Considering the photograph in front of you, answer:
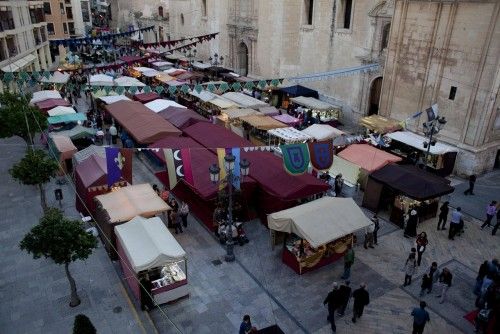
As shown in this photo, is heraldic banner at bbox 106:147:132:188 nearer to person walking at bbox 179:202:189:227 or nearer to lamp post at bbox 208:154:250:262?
person walking at bbox 179:202:189:227

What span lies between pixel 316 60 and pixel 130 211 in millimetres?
20496

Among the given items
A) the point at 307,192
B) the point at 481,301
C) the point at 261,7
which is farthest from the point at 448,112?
the point at 261,7

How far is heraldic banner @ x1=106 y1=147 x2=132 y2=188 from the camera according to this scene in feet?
41.6

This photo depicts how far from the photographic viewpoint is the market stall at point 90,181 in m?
14.6

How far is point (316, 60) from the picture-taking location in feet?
95.3

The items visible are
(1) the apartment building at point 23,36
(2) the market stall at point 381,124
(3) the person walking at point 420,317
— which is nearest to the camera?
(3) the person walking at point 420,317

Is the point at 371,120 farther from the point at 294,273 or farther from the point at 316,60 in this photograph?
the point at 294,273

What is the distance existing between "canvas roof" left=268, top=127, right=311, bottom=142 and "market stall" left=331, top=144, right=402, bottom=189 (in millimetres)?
2702

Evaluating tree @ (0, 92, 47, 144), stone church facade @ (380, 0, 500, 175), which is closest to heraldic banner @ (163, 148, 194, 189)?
tree @ (0, 92, 47, 144)

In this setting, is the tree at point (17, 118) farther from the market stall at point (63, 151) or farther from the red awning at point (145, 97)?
the red awning at point (145, 97)

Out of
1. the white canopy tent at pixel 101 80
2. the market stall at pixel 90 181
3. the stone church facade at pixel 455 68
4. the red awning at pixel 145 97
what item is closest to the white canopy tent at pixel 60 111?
the red awning at pixel 145 97

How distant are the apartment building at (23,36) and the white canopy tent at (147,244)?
71.5 ft

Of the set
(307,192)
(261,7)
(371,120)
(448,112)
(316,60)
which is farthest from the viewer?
A: (261,7)

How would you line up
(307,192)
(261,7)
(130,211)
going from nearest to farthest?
(130,211) → (307,192) → (261,7)
